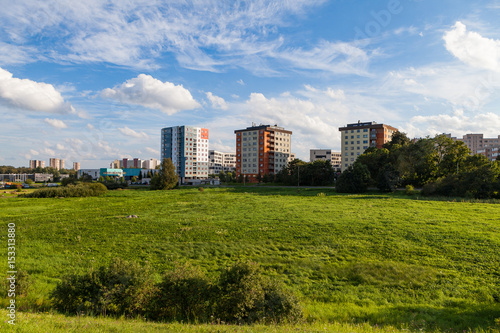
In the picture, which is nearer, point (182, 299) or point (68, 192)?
point (182, 299)

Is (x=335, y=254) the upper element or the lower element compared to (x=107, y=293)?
lower

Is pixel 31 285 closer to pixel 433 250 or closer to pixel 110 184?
pixel 433 250

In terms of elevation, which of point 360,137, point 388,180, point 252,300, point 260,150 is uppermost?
point 360,137

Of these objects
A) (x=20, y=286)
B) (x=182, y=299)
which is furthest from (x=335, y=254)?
(x=20, y=286)

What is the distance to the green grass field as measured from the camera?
1204cm

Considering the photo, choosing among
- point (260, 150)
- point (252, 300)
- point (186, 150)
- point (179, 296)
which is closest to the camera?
point (252, 300)

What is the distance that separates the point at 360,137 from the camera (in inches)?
4390

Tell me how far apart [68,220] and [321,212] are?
29.1 m

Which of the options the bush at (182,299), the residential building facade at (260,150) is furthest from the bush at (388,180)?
the residential building facade at (260,150)

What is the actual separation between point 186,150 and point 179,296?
144642 millimetres

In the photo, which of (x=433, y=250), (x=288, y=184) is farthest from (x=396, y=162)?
(x=433, y=250)

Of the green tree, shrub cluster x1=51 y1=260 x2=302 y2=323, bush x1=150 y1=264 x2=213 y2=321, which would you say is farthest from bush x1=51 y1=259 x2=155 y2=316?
the green tree

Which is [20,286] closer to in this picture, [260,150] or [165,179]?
[165,179]

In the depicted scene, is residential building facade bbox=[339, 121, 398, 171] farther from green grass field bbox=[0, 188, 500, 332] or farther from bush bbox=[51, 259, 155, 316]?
bush bbox=[51, 259, 155, 316]
